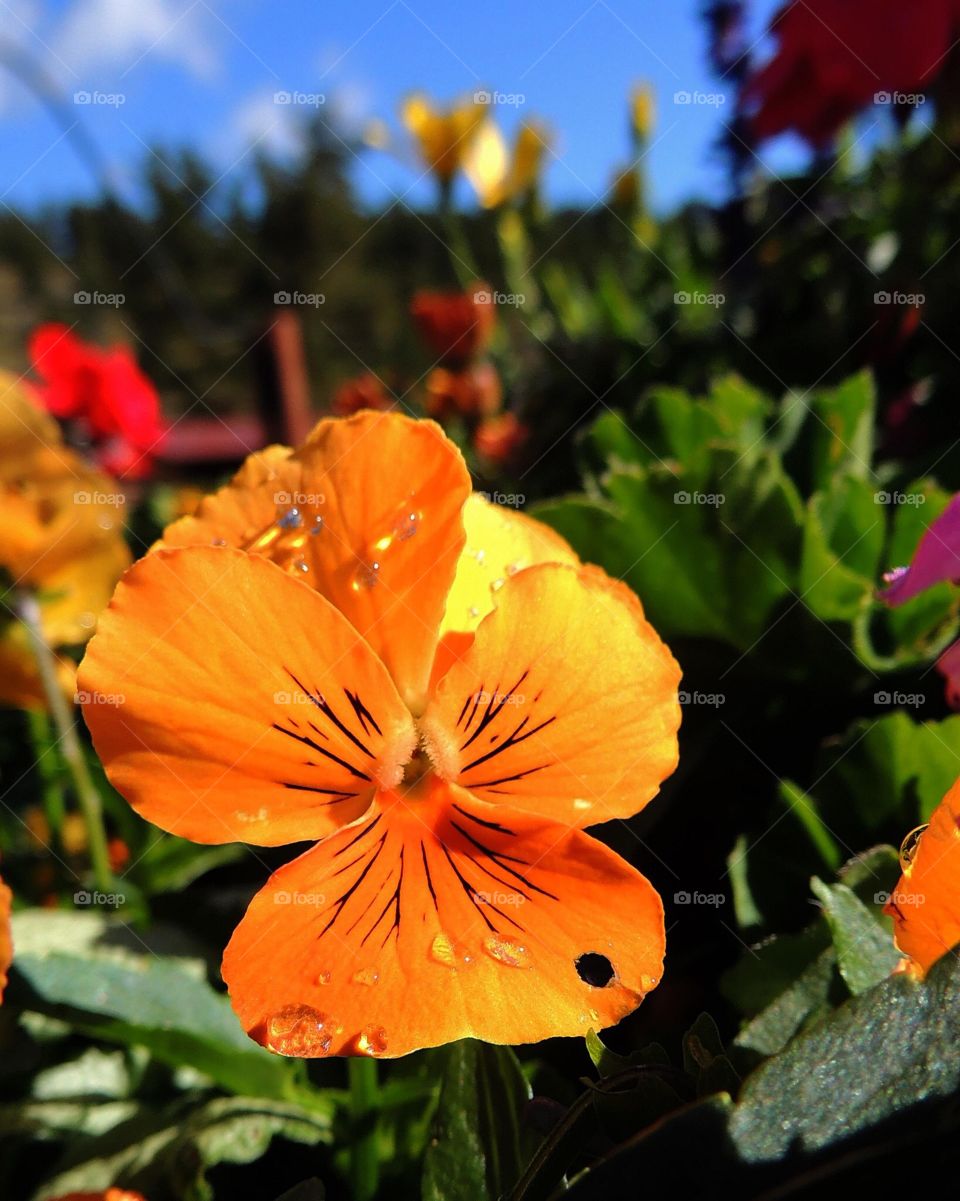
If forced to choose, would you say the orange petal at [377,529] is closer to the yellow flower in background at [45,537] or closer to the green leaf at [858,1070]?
the green leaf at [858,1070]

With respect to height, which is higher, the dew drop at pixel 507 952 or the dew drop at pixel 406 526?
the dew drop at pixel 406 526

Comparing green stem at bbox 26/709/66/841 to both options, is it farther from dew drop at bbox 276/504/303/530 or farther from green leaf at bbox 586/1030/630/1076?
green leaf at bbox 586/1030/630/1076

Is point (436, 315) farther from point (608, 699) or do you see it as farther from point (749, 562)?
point (608, 699)

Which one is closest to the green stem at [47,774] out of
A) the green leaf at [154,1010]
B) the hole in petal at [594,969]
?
the green leaf at [154,1010]

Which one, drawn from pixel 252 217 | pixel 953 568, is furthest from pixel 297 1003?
pixel 252 217

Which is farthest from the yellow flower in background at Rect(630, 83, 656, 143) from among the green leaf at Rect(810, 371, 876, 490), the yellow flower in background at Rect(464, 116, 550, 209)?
the green leaf at Rect(810, 371, 876, 490)

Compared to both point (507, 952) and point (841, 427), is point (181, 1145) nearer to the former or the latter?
point (507, 952)
